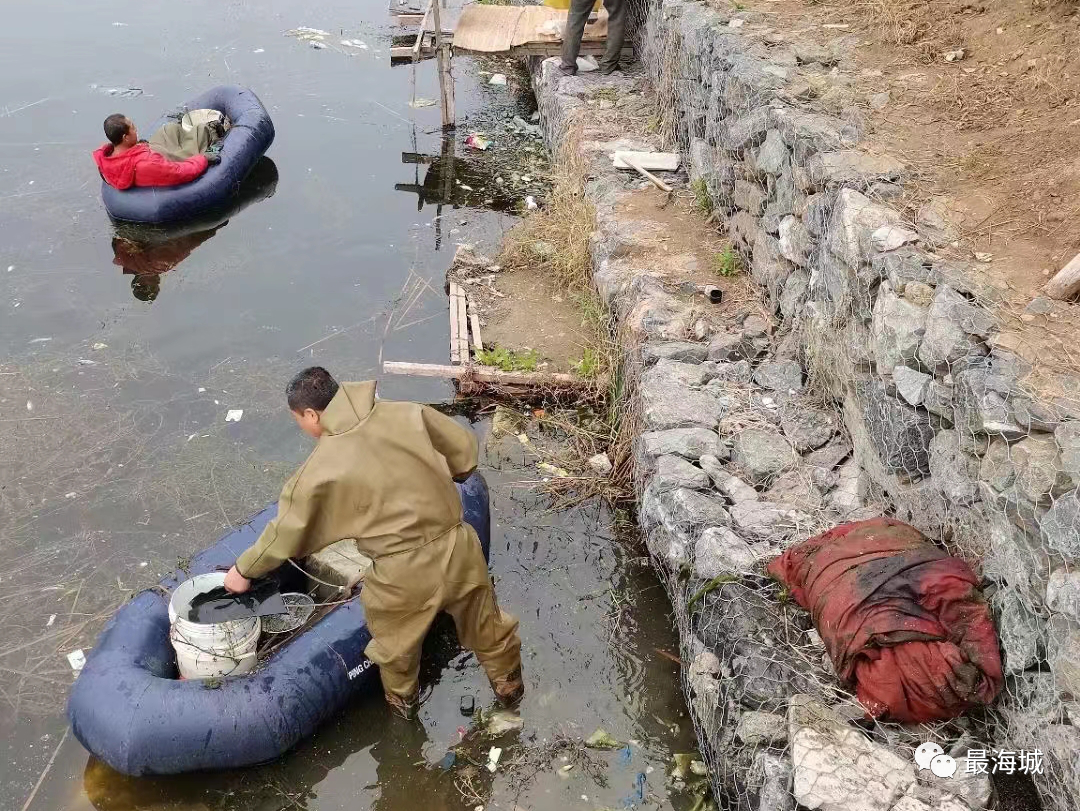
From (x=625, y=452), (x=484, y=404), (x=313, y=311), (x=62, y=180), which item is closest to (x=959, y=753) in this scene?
(x=625, y=452)

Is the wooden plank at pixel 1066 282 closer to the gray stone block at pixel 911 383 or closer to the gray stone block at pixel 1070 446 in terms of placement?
the gray stone block at pixel 911 383

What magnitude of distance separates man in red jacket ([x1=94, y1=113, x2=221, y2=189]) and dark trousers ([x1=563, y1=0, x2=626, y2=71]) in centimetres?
426

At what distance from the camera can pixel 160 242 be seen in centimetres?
855

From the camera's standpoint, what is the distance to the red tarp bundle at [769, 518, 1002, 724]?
3.51m

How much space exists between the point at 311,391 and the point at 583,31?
758cm

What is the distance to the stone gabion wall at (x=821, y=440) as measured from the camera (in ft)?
11.3

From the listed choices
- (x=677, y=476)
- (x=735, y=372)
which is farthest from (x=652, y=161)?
(x=677, y=476)

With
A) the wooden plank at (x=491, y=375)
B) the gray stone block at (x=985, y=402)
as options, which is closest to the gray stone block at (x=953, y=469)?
the gray stone block at (x=985, y=402)

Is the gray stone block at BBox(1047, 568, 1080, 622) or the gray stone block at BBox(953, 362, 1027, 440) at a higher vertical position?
the gray stone block at BBox(953, 362, 1027, 440)

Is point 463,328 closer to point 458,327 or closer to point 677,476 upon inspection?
point 458,327

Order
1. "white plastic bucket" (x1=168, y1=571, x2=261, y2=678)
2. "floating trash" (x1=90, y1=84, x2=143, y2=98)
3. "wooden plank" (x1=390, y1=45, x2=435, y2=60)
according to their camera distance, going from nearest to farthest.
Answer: "white plastic bucket" (x1=168, y1=571, x2=261, y2=678), "wooden plank" (x1=390, y1=45, x2=435, y2=60), "floating trash" (x1=90, y1=84, x2=143, y2=98)

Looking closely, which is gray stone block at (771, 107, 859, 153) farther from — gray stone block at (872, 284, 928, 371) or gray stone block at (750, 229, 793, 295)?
gray stone block at (872, 284, 928, 371)

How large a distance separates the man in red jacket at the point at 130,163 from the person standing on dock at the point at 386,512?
555cm

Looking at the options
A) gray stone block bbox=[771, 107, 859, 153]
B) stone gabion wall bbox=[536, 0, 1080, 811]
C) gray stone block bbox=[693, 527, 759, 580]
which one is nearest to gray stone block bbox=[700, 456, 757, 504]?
stone gabion wall bbox=[536, 0, 1080, 811]
